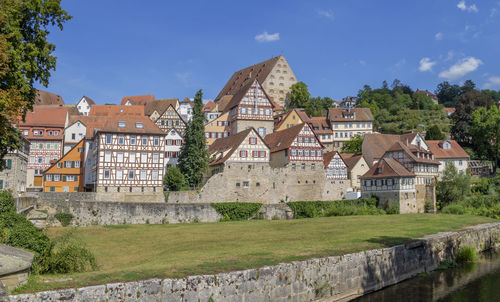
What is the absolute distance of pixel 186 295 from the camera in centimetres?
1429

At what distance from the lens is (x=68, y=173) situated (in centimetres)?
5372

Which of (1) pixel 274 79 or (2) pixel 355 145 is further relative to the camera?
(1) pixel 274 79

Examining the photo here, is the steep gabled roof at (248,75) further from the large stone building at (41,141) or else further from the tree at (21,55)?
the tree at (21,55)

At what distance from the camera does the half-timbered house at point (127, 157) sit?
4841cm

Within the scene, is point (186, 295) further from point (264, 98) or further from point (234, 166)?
point (264, 98)

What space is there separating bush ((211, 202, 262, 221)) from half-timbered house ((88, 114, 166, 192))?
888cm

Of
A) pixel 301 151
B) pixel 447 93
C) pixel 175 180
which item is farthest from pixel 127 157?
pixel 447 93

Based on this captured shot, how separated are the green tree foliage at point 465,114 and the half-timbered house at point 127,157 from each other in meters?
59.8

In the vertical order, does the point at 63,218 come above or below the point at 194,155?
below

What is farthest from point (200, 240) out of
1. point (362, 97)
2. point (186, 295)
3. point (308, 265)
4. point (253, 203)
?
point (362, 97)

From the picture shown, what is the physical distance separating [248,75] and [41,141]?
53270 millimetres

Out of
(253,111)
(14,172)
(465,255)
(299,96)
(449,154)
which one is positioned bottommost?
(465,255)

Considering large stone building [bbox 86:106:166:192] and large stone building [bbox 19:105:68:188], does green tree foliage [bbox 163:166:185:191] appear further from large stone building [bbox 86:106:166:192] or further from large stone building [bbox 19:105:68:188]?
large stone building [bbox 19:105:68:188]

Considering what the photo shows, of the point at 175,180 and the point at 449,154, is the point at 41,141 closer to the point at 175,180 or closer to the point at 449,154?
the point at 175,180
